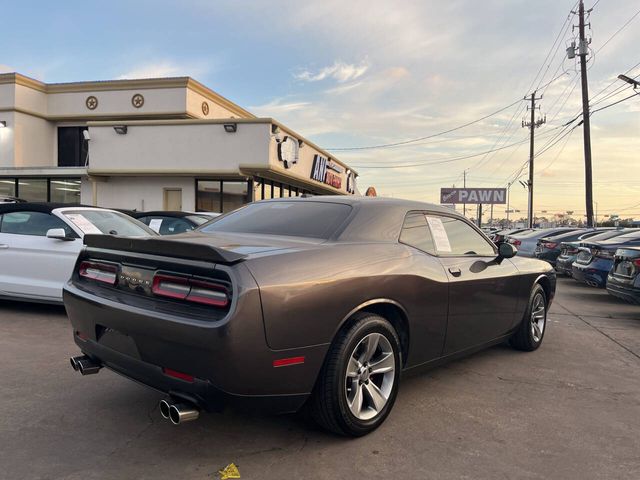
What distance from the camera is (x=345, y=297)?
9.74 ft

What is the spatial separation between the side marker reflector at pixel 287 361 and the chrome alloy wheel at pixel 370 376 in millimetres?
395

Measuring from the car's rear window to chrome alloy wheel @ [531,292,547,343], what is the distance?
2.80 meters

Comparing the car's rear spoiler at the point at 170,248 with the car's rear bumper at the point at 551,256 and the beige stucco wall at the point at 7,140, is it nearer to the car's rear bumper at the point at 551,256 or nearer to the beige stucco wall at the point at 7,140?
the car's rear bumper at the point at 551,256

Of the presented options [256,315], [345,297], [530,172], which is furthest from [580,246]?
[530,172]

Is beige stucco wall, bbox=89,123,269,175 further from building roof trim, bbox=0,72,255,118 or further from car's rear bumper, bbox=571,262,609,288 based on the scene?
car's rear bumper, bbox=571,262,609,288

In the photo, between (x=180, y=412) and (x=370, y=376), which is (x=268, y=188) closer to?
(x=370, y=376)

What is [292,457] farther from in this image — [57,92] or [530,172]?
[530,172]

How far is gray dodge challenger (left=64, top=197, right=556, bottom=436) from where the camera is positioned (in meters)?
2.61

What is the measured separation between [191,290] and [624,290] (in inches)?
276

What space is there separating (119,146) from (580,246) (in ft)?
50.9

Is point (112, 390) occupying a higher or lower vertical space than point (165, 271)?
lower


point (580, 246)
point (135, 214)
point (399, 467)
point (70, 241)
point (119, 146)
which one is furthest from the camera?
point (119, 146)

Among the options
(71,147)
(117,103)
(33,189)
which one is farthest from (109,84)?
(33,189)

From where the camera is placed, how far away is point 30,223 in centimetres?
662
